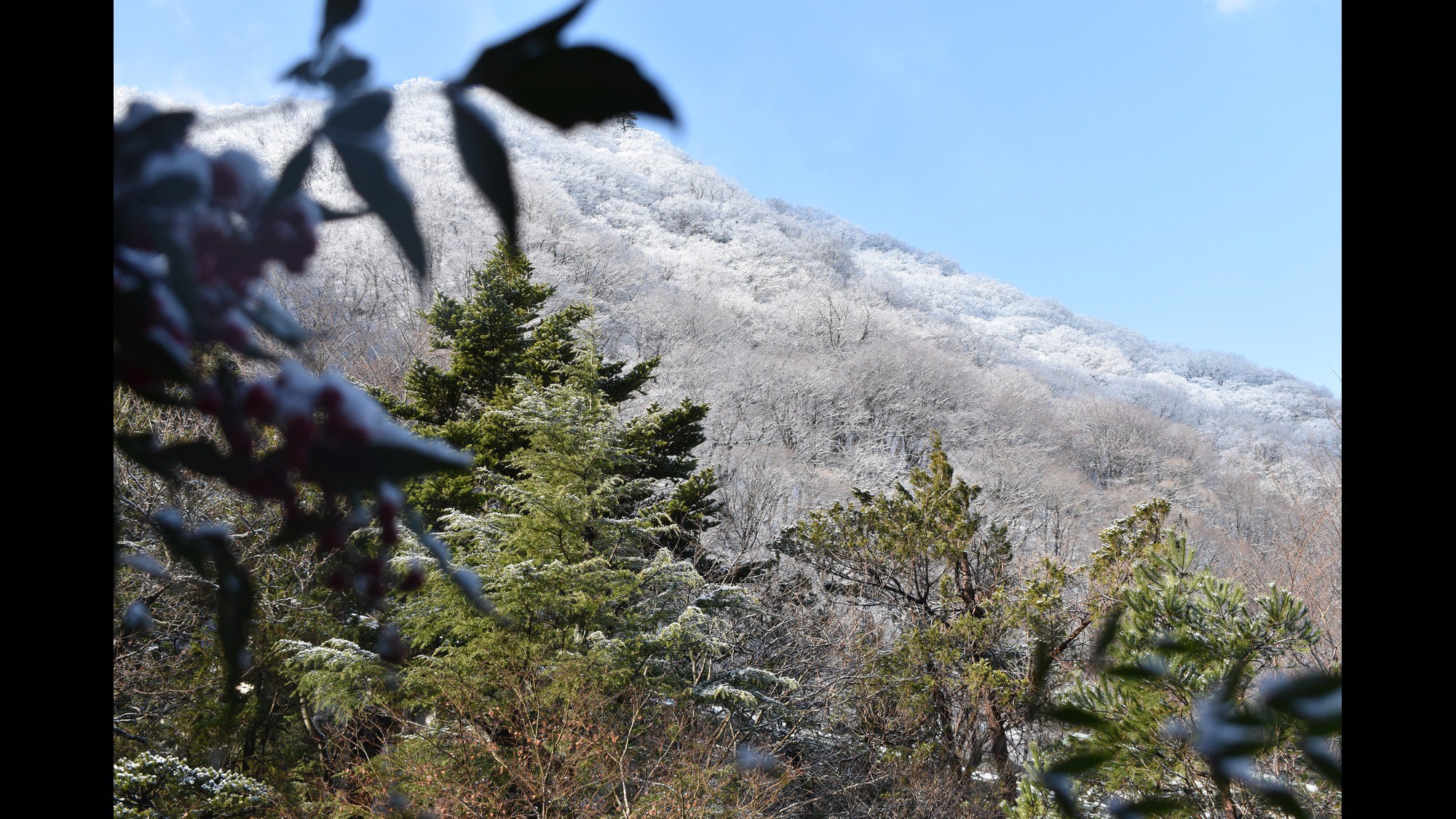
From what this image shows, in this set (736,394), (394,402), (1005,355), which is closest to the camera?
(394,402)

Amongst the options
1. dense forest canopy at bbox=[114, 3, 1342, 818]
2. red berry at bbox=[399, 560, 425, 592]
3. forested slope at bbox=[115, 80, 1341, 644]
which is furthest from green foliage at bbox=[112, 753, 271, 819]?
forested slope at bbox=[115, 80, 1341, 644]

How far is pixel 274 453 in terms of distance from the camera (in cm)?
24

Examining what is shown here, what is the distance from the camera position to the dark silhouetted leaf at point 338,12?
23cm

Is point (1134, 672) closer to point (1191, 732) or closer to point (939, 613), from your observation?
point (1191, 732)

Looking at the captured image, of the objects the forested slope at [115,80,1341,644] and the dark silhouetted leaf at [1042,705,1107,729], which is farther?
the forested slope at [115,80,1341,644]

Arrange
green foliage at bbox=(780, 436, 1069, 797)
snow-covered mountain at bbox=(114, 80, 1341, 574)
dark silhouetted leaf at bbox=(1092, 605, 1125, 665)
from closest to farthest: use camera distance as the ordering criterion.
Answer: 1. dark silhouetted leaf at bbox=(1092, 605, 1125, 665)
2. green foliage at bbox=(780, 436, 1069, 797)
3. snow-covered mountain at bbox=(114, 80, 1341, 574)

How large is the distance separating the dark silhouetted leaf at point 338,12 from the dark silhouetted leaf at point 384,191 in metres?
0.05

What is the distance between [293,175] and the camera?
0.22m

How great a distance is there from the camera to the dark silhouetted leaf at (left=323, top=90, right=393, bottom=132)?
0.70 feet

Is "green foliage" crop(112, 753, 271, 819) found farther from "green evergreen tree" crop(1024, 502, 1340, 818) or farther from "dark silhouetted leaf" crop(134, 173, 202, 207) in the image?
"dark silhouetted leaf" crop(134, 173, 202, 207)

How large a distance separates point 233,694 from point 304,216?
0.17 metres

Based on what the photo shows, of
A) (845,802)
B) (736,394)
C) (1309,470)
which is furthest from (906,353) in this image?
(845,802)

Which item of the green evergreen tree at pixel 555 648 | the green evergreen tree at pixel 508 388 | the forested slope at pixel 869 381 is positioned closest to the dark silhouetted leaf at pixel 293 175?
the green evergreen tree at pixel 555 648
